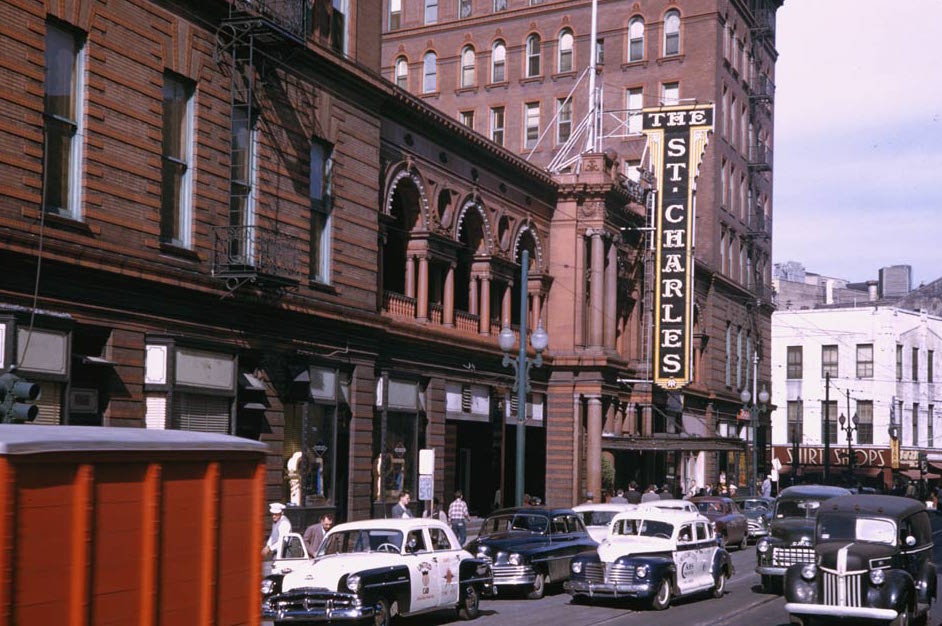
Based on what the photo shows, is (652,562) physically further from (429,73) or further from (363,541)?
(429,73)

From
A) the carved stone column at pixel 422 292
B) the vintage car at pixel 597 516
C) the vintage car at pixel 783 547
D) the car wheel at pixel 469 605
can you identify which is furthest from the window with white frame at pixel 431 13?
the car wheel at pixel 469 605

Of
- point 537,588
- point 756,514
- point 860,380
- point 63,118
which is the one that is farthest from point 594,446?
point 860,380

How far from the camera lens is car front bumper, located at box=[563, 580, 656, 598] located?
73.7 feet

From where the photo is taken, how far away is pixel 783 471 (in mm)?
86625

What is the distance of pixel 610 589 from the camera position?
74.3 feet

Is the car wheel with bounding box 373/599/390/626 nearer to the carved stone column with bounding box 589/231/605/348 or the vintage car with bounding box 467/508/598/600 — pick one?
the vintage car with bounding box 467/508/598/600

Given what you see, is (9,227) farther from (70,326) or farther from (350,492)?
(350,492)

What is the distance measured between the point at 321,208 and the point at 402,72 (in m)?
37.8

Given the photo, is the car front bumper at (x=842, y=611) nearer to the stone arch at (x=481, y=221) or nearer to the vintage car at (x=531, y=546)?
the vintage car at (x=531, y=546)

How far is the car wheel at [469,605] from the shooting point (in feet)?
68.9

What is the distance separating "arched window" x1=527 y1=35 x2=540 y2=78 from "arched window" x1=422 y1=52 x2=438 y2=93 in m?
5.50

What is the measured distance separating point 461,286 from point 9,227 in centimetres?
2353

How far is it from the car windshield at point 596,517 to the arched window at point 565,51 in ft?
120

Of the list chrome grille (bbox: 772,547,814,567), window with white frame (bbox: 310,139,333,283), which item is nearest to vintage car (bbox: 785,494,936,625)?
chrome grille (bbox: 772,547,814,567)
